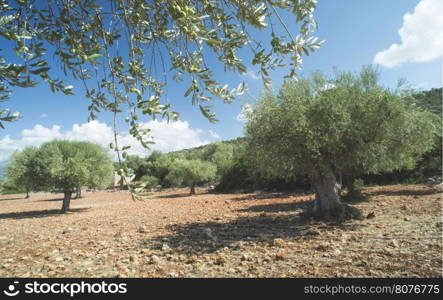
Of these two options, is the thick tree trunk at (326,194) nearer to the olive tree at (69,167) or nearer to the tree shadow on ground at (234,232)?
the tree shadow on ground at (234,232)

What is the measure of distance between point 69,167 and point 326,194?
541 inches

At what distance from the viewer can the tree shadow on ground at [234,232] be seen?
6219 millimetres

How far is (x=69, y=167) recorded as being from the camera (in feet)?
46.5

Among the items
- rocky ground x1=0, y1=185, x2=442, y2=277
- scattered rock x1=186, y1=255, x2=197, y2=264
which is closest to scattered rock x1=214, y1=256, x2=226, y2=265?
rocky ground x1=0, y1=185, x2=442, y2=277

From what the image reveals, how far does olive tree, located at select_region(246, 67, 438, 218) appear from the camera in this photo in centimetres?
738

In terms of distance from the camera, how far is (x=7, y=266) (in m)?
5.17

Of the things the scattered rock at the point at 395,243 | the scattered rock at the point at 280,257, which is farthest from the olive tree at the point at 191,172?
the scattered rock at the point at 395,243

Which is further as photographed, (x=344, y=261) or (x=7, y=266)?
(x=7, y=266)

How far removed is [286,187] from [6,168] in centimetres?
2211

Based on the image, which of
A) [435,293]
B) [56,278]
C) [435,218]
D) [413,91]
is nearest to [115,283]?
[56,278]

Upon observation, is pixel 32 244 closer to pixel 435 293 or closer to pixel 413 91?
pixel 435 293

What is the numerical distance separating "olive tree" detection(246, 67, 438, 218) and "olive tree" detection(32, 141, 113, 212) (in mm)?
11020

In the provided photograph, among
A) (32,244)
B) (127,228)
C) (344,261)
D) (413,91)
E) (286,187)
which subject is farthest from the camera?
(286,187)

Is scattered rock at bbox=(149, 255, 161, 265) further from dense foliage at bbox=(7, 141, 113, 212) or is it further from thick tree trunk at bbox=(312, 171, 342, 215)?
dense foliage at bbox=(7, 141, 113, 212)
